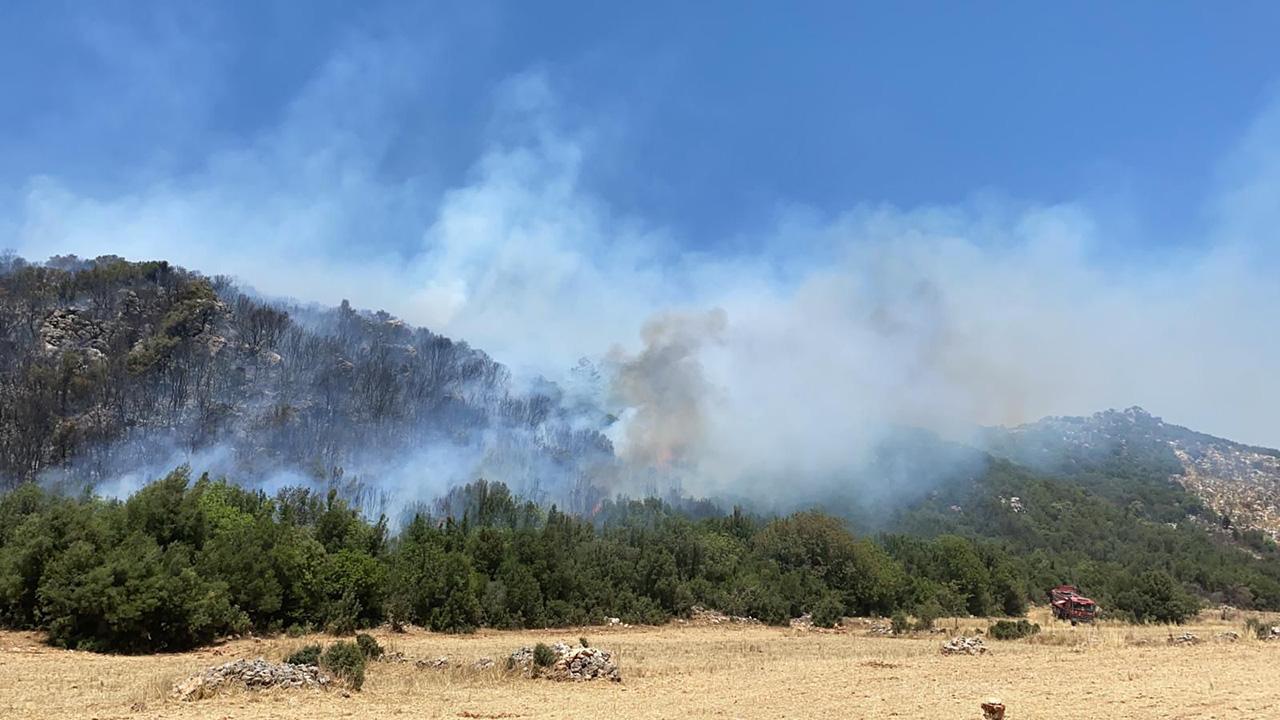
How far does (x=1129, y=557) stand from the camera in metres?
95.5

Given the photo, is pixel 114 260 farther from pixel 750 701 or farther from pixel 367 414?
pixel 750 701

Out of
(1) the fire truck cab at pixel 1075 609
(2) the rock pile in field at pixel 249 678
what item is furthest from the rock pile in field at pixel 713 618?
(2) the rock pile in field at pixel 249 678

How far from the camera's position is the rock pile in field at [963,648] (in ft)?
91.2

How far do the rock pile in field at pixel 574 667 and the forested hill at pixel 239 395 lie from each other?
305ft

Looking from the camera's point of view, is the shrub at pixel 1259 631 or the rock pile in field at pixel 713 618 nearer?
the shrub at pixel 1259 631

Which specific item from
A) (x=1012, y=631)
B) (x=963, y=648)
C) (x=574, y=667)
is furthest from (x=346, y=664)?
(x=1012, y=631)

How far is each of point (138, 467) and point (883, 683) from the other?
103396 mm

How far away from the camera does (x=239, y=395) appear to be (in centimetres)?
10975

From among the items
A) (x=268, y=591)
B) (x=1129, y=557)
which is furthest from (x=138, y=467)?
(x=1129, y=557)

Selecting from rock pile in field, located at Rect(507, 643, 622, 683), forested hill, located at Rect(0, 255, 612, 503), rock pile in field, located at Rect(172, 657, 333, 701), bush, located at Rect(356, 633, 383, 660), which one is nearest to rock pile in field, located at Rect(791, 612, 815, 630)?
rock pile in field, located at Rect(507, 643, 622, 683)

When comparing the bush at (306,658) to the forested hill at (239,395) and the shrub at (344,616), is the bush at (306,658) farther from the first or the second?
the forested hill at (239,395)

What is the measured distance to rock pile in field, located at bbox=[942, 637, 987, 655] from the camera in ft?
91.2

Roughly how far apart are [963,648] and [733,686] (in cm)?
1344

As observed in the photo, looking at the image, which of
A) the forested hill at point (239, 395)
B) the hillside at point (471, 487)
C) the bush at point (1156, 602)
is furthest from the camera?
the forested hill at point (239, 395)
